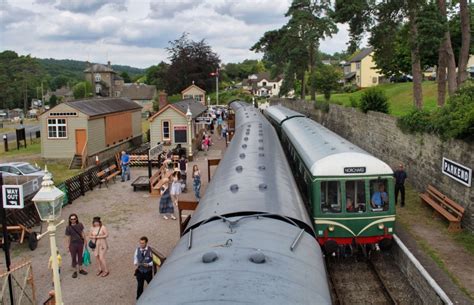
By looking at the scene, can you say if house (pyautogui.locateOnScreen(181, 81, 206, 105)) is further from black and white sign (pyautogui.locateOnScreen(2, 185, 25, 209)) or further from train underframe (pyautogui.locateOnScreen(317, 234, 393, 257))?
black and white sign (pyautogui.locateOnScreen(2, 185, 25, 209))

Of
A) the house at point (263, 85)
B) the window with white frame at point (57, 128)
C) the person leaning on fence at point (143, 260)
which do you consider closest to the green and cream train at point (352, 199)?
the person leaning on fence at point (143, 260)

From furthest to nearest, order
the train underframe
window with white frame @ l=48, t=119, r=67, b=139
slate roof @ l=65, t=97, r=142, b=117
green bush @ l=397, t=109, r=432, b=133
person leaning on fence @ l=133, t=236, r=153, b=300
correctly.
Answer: slate roof @ l=65, t=97, r=142, b=117 < window with white frame @ l=48, t=119, r=67, b=139 < green bush @ l=397, t=109, r=432, b=133 < the train underframe < person leaning on fence @ l=133, t=236, r=153, b=300

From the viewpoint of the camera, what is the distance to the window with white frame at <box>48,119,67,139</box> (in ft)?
87.4

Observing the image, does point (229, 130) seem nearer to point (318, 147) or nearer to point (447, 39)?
point (447, 39)

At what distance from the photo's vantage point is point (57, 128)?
2677cm

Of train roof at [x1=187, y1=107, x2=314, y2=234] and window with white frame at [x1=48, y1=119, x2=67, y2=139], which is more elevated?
window with white frame at [x1=48, y1=119, x2=67, y2=139]

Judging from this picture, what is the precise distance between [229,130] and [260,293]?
29331 mm

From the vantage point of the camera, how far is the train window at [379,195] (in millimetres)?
10500

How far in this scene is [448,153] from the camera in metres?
14.1

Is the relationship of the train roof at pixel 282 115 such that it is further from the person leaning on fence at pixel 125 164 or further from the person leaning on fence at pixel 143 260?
the person leaning on fence at pixel 143 260

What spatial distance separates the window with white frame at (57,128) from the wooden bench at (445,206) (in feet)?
64.9

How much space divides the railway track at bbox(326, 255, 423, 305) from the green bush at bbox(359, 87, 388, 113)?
1225 centimetres

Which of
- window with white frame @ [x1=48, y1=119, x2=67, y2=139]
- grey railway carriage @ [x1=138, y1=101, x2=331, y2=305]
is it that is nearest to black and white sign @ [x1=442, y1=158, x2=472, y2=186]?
grey railway carriage @ [x1=138, y1=101, x2=331, y2=305]

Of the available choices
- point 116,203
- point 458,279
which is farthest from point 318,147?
point 116,203
